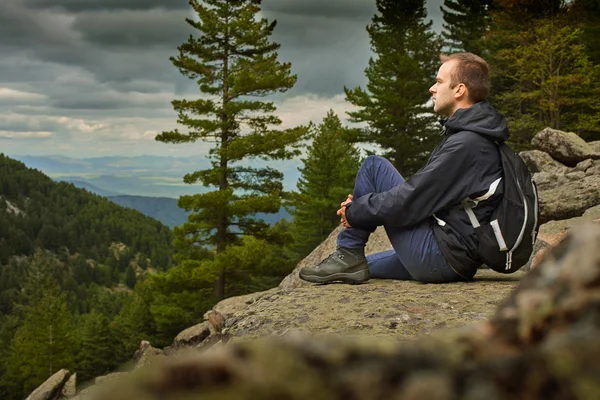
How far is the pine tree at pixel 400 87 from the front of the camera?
94.6 feet

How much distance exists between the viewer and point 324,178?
106 feet

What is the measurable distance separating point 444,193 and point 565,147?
13.0 m

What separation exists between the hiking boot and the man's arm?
25.7 inches

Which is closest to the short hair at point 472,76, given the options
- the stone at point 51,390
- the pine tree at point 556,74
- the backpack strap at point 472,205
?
the backpack strap at point 472,205

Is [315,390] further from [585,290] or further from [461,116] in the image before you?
[461,116]

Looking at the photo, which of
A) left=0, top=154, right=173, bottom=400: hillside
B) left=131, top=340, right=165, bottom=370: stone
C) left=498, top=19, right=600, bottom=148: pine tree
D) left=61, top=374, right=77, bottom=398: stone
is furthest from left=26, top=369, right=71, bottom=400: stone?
left=0, top=154, right=173, bottom=400: hillside

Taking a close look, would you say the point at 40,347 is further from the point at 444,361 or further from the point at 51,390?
the point at 444,361

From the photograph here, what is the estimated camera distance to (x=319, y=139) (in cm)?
3262

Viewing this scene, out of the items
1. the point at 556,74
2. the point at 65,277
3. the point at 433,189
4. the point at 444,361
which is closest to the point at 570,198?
the point at 433,189

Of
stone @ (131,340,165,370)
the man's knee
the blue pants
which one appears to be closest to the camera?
stone @ (131,340,165,370)

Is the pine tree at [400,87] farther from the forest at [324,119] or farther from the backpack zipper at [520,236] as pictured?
the backpack zipper at [520,236]

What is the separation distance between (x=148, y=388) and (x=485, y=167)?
3708 mm

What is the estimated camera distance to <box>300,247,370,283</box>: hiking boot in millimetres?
4773

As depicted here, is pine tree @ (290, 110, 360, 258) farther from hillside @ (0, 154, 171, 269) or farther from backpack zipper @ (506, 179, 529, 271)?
hillside @ (0, 154, 171, 269)
